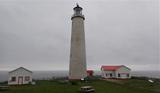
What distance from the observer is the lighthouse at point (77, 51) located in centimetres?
2728

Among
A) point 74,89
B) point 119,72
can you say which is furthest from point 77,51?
point 119,72

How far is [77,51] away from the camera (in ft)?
90.3

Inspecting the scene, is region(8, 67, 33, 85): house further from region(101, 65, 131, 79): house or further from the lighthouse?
region(101, 65, 131, 79): house

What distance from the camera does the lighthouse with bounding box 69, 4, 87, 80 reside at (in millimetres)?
27281

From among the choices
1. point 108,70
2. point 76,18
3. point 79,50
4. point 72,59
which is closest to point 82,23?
point 76,18

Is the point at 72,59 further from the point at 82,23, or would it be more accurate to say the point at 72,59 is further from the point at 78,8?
the point at 78,8

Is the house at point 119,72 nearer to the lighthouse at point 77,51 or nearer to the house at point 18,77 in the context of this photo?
the lighthouse at point 77,51

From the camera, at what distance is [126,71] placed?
34594 mm

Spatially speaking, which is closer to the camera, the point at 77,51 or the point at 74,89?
the point at 74,89

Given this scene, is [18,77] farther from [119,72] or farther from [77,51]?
[119,72]

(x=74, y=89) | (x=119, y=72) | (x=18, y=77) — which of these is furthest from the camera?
(x=119, y=72)

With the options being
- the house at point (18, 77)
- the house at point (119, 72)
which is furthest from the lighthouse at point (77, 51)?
the house at point (119, 72)

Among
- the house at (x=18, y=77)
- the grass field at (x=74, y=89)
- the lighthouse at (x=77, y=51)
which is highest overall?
the lighthouse at (x=77, y=51)

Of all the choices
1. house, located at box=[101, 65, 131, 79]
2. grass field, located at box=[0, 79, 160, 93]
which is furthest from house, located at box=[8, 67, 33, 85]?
house, located at box=[101, 65, 131, 79]
